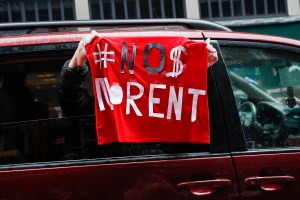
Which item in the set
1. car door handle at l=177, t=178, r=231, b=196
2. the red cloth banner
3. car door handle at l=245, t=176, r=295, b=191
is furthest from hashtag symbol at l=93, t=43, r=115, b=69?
car door handle at l=245, t=176, r=295, b=191

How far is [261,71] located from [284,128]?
1.11 feet

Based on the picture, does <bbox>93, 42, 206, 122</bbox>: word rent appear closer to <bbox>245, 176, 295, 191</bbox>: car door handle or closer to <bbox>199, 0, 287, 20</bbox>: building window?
<bbox>245, 176, 295, 191</bbox>: car door handle

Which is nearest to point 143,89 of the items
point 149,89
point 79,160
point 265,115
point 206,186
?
point 149,89

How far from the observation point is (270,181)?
8.38ft

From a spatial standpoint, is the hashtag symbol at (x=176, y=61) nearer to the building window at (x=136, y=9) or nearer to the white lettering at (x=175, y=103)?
the white lettering at (x=175, y=103)

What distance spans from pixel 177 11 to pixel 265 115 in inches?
341

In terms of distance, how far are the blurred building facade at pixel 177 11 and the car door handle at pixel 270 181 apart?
8675 mm

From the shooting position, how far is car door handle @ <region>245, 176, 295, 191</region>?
254 centimetres

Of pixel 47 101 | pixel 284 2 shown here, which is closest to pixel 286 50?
pixel 47 101

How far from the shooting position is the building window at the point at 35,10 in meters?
10.6

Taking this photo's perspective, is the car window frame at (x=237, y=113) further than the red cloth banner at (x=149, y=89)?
Yes

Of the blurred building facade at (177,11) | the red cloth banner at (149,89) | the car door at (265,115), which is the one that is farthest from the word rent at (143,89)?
the blurred building facade at (177,11)

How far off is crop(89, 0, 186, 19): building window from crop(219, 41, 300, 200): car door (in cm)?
838

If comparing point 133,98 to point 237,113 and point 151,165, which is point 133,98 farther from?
point 237,113
